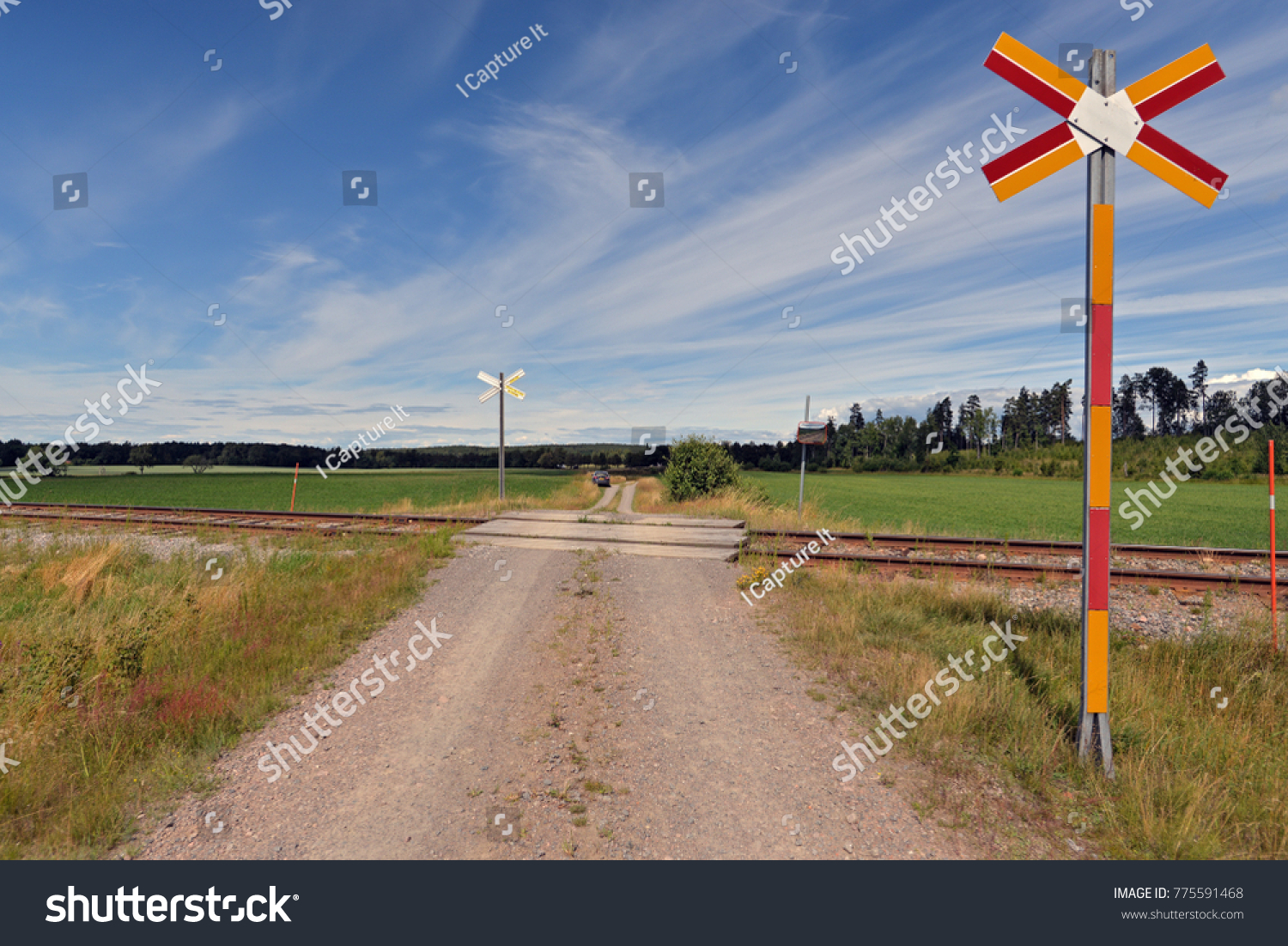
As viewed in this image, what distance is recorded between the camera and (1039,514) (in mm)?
26500

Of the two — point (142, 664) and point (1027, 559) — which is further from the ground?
point (1027, 559)

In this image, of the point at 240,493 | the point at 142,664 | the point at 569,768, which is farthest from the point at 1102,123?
the point at 240,493

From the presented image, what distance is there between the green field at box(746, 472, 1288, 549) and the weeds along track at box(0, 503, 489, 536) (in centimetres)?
1376

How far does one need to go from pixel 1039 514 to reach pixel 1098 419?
86.9 feet

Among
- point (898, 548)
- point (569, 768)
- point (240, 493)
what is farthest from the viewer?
point (240, 493)

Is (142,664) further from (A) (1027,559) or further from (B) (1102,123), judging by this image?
(A) (1027,559)

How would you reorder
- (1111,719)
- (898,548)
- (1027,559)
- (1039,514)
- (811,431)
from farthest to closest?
(1039,514) < (811,431) < (898,548) < (1027,559) < (1111,719)

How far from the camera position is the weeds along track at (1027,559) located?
1077 cm

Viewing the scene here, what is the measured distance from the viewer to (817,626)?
26.8 ft

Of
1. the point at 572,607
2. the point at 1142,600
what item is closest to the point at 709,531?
the point at 572,607

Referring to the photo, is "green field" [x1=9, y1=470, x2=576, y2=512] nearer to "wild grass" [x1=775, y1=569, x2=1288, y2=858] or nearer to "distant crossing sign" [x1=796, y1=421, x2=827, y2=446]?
"distant crossing sign" [x1=796, y1=421, x2=827, y2=446]

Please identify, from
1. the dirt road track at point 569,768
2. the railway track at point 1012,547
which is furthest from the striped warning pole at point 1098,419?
the railway track at point 1012,547
